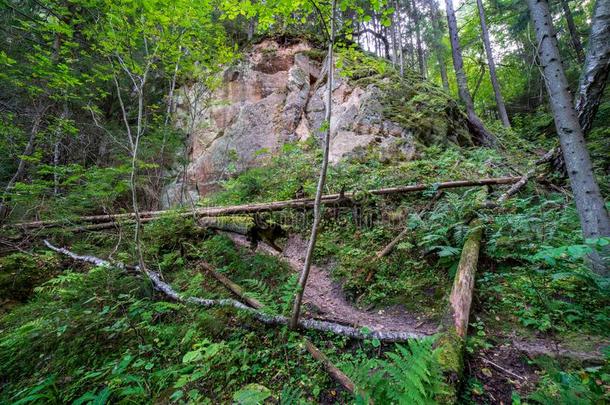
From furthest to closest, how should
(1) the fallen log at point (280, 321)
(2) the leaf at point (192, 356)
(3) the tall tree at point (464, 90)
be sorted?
(3) the tall tree at point (464, 90) < (1) the fallen log at point (280, 321) < (2) the leaf at point (192, 356)

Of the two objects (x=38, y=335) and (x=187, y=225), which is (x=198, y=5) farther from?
(x=38, y=335)

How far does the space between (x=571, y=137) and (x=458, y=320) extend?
9.68 feet

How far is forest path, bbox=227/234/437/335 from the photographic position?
3607mm

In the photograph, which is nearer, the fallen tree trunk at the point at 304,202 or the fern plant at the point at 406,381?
the fern plant at the point at 406,381

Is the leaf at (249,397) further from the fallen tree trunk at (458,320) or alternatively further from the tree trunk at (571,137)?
the tree trunk at (571,137)

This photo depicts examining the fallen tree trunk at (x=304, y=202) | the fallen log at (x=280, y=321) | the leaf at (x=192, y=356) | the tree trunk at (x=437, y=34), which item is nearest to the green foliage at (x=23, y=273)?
the fallen tree trunk at (x=304, y=202)

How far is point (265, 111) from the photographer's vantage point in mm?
13453

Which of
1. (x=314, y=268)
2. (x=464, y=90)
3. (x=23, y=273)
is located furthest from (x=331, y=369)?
(x=464, y=90)

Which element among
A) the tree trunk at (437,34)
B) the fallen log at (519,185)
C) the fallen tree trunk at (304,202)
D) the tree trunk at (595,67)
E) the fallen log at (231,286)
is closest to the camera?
the tree trunk at (595,67)

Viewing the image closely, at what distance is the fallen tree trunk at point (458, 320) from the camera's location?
7.54 ft

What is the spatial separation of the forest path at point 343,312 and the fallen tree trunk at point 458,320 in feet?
1.46

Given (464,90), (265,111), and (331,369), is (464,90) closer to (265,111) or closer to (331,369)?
(265,111)

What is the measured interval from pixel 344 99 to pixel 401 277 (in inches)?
367

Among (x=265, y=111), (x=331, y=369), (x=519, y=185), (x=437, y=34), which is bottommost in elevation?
(x=331, y=369)
